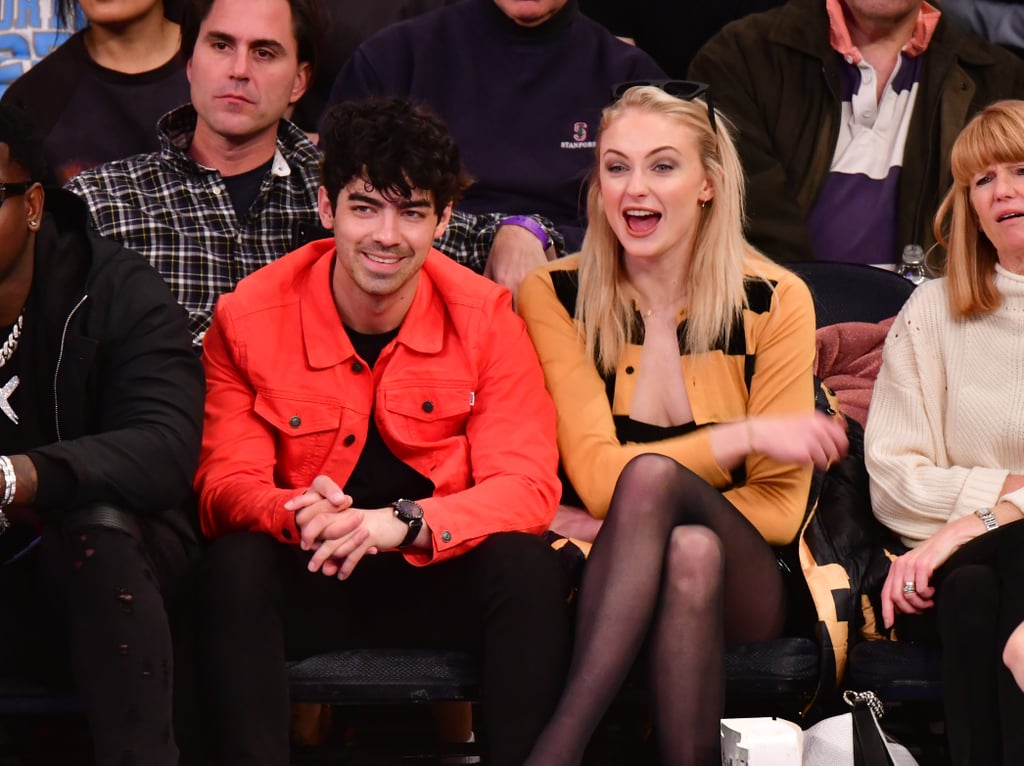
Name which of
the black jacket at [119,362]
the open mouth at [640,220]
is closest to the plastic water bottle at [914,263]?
the open mouth at [640,220]

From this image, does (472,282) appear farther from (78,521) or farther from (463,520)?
(78,521)

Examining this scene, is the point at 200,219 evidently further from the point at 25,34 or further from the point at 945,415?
the point at 945,415

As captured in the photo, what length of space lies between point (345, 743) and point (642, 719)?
0.59 meters

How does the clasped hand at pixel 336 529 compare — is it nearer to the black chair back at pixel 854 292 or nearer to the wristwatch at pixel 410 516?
the wristwatch at pixel 410 516

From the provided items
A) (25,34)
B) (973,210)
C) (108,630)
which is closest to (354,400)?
(108,630)

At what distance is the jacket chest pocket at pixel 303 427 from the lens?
8.94 ft

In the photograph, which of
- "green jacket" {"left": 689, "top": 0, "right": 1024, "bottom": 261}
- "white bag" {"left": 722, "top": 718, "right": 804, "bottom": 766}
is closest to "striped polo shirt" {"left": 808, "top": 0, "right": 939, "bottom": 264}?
"green jacket" {"left": 689, "top": 0, "right": 1024, "bottom": 261}

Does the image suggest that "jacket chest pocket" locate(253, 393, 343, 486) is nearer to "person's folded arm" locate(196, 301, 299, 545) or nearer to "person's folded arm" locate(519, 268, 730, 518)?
"person's folded arm" locate(196, 301, 299, 545)

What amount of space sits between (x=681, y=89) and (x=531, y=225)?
50cm

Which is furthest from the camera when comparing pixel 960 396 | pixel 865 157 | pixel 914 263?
pixel 865 157

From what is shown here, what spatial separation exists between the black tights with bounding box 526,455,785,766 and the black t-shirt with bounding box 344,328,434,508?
0.36 m

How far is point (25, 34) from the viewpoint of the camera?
3.92 m

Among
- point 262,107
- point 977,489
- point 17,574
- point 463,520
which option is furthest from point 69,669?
point 977,489

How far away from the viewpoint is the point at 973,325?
2.85 m
